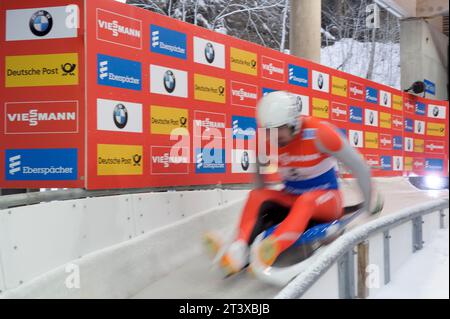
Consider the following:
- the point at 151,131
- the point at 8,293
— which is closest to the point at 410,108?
the point at 151,131

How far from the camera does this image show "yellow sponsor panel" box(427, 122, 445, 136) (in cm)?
938

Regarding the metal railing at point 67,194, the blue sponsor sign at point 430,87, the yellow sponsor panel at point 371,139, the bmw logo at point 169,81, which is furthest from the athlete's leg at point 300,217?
the blue sponsor sign at point 430,87

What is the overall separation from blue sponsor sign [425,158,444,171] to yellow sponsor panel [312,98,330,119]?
12.7 feet

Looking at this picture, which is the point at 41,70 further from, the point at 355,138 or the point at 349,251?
the point at 355,138

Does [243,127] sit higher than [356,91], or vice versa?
[356,91]

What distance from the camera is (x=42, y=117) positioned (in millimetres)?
3154

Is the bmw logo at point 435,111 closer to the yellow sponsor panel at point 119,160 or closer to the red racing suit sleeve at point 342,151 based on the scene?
the red racing suit sleeve at point 342,151

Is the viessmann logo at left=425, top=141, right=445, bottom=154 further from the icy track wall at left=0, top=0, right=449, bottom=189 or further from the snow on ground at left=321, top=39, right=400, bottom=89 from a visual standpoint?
the icy track wall at left=0, top=0, right=449, bottom=189

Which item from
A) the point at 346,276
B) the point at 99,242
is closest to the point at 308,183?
the point at 346,276

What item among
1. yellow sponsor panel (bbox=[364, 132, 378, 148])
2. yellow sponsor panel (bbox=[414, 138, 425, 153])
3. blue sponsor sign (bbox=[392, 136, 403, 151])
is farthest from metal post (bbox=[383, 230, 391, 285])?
yellow sponsor panel (bbox=[414, 138, 425, 153])

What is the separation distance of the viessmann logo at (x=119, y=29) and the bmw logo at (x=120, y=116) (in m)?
0.45

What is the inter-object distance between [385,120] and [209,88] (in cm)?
445

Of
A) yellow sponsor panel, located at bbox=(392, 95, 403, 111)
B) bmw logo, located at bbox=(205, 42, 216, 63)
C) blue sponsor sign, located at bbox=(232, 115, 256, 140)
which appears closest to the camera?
bmw logo, located at bbox=(205, 42, 216, 63)

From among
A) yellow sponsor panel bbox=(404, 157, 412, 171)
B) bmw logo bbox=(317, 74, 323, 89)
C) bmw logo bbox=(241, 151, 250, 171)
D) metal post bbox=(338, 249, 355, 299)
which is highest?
bmw logo bbox=(317, 74, 323, 89)
